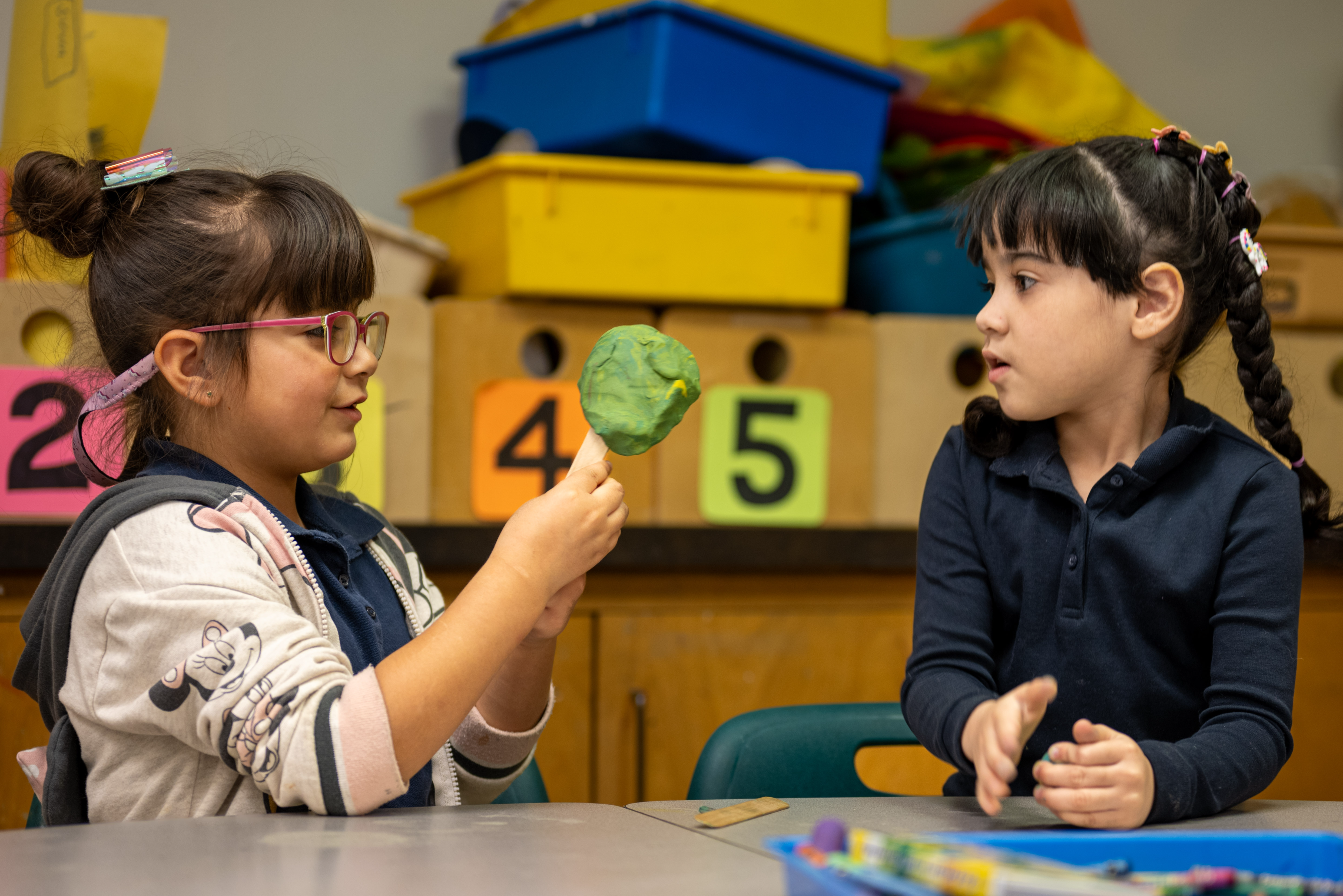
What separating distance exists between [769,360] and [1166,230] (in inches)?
40.7

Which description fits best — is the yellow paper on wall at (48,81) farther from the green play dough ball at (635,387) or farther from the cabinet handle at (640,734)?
the cabinet handle at (640,734)

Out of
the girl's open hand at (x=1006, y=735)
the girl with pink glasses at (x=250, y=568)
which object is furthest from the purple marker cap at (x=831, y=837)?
the girl with pink glasses at (x=250, y=568)

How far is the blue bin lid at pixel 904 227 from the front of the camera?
1.99m

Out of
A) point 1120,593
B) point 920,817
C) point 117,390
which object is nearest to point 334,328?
point 117,390

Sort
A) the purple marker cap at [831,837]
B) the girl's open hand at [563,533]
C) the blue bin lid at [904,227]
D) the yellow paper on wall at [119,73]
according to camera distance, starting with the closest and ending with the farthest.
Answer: the purple marker cap at [831,837], the girl's open hand at [563,533], the yellow paper on wall at [119,73], the blue bin lid at [904,227]

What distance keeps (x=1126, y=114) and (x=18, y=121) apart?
6.34 feet

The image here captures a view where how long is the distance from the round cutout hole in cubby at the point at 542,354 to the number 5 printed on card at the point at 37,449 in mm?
675

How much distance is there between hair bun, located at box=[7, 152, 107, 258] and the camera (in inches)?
42.8

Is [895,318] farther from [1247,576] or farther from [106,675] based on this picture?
[106,675]

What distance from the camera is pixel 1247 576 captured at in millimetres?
1069

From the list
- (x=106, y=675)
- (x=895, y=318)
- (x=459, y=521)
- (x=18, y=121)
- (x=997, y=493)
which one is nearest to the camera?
(x=106, y=675)

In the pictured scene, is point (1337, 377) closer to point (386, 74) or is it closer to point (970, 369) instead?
point (970, 369)

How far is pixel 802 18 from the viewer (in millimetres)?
2020

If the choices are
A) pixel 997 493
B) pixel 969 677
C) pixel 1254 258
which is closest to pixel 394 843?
pixel 969 677
